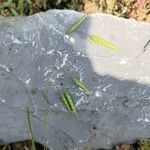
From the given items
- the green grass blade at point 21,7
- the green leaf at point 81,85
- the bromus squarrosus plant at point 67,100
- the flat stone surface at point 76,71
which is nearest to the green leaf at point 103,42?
the flat stone surface at point 76,71

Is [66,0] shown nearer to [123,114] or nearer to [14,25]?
[14,25]

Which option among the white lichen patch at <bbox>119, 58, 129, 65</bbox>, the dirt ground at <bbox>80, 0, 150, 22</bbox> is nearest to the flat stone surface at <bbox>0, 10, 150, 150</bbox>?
the white lichen patch at <bbox>119, 58, 129, 65</bbox>

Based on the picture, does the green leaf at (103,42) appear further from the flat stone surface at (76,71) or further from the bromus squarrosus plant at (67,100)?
the bromus squarrosus plant at (67,100)

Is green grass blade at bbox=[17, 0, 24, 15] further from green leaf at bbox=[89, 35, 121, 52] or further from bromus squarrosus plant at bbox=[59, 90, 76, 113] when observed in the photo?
bromus squarrosus plant at bbox=[59, 90, 76, 113]

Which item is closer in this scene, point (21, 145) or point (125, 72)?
point (125, 72)

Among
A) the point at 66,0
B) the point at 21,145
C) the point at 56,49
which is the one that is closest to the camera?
the point at 56,49

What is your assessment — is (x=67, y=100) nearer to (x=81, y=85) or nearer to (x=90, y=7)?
(x=81, y=85)

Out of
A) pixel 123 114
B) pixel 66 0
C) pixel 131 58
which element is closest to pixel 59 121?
pixel 123 114

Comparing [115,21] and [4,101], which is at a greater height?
[115,21]

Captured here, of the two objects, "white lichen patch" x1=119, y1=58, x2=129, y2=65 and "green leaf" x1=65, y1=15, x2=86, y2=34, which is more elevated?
"green leaf" x1=65, y1=15, x2=86, y2=34

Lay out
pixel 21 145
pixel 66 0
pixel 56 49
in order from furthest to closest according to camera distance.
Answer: pixel 66 0
pixel 21 145
pixel 56 49
